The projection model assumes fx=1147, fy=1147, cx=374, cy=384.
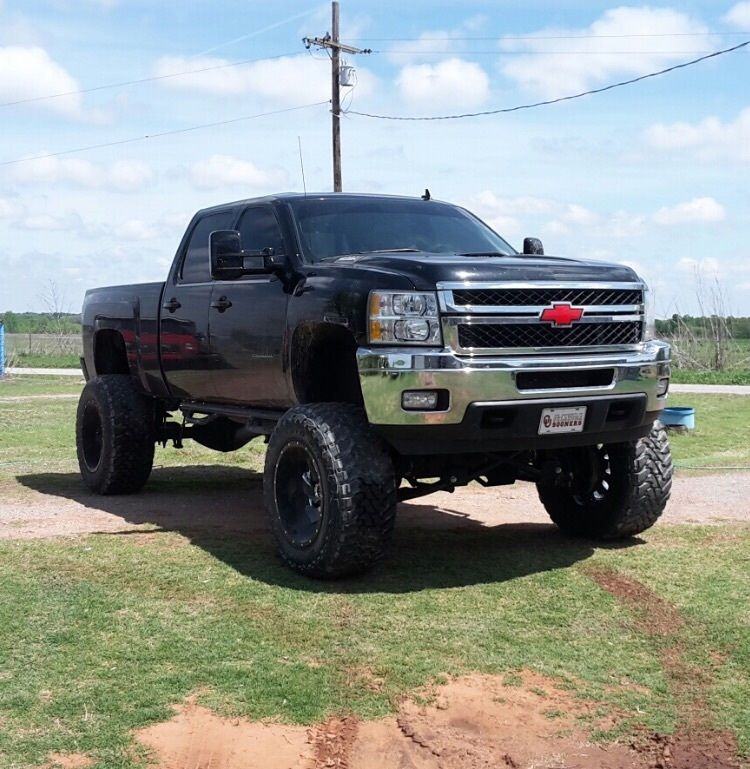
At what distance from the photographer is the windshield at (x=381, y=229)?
7.17 metres

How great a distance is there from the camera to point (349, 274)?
629 centimetres

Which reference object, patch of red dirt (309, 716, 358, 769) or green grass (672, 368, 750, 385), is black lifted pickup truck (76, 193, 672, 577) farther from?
green grass (672, 368, 750, 385)

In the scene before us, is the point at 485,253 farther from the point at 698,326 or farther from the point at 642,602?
the point at 698,326

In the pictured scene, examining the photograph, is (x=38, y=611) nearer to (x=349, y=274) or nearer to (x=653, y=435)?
(x=349, y=274)

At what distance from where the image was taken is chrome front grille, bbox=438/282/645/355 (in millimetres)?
5941

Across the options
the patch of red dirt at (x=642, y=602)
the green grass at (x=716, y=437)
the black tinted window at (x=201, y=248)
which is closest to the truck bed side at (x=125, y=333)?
the black tinted window at (x=201, y=248)

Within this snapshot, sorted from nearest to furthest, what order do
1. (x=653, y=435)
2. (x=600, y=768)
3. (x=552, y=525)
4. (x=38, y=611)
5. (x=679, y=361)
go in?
(x=600, y=768) < (x=38, y=611) < (x=653, y=435) < (x=552, y=525) < (x=679, y=361)

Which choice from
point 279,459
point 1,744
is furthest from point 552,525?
point 1,744

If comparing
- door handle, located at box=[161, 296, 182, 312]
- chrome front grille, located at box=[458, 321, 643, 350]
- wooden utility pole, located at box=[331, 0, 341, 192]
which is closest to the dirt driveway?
door handle, located at box=[161, 296, 182, 312]

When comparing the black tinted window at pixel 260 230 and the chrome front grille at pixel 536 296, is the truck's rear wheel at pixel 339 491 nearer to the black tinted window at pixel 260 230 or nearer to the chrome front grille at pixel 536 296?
the chrome front grille at pixel 536 296

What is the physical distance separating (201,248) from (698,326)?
25.7 metres

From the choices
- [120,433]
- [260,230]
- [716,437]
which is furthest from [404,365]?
[716,437]

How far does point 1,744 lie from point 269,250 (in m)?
3.64

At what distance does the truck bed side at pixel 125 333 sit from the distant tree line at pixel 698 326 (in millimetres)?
24355
